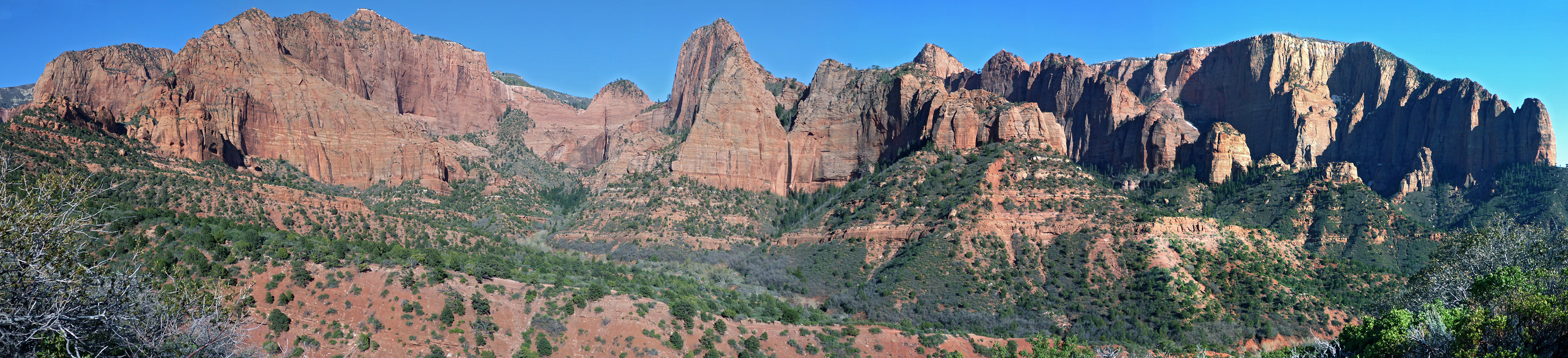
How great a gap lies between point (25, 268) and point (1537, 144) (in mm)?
155877

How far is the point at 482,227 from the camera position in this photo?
10262cm

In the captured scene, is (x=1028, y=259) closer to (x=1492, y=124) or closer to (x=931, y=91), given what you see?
(x=931, y=91)

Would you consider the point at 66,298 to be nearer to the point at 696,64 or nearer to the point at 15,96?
the point at 696,64

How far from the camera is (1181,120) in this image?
141500 millimetres

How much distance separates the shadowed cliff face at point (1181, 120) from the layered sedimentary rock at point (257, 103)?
43.9 m

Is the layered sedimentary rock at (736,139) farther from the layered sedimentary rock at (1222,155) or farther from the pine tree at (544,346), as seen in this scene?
the pine tree at (544,346)

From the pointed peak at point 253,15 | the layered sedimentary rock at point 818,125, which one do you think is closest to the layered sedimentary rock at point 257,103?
the pointed peak at point 253,15

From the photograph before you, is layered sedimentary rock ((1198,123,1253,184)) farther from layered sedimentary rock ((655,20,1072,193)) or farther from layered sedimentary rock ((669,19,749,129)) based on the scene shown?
layered sedimentary rock ((669,19,749,129))

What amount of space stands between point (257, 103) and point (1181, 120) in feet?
480

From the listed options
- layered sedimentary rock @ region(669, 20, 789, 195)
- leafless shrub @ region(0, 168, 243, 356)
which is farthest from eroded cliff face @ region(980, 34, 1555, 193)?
leafless shrub @ region(0, 168, 243, 356)

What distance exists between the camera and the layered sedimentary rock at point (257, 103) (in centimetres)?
9162

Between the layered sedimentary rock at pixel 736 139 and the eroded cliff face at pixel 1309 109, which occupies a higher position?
the eroded cliff face at pixel 1309 109

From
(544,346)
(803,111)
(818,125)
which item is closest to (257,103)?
(803,111)

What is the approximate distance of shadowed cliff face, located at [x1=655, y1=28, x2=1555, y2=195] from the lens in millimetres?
113938
